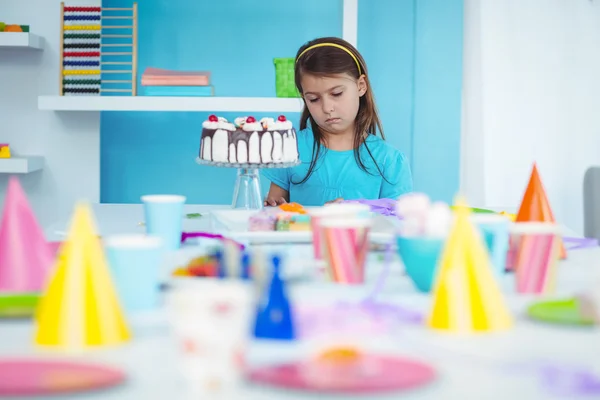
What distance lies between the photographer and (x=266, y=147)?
2.01 meters

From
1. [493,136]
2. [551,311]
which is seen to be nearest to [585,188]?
[493,136]

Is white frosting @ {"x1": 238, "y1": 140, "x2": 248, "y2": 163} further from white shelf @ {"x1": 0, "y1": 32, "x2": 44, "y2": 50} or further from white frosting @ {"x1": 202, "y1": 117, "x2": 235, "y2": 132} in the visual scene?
white shelf @ {"x1": 0, "y1": 32, "x2": 44, "y2": 50}

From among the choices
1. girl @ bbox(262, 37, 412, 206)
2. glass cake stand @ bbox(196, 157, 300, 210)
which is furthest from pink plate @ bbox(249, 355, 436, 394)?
girl @ bbox(262, 37, 412, 206)

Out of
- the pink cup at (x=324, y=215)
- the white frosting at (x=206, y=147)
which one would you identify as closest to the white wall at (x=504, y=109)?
the white frosting at (x=206, y=147)

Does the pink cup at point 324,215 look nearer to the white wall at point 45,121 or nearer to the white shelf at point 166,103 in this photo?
the white shelf at point 166,103

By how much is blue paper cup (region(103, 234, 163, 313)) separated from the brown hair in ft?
5.63

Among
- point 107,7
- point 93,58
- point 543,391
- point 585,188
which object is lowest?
point 543,391

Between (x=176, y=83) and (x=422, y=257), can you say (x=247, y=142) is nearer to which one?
(x=422, y=257)

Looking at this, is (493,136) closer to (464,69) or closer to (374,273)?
(464,69)

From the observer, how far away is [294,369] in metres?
0.73

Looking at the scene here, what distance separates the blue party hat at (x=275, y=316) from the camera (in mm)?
847

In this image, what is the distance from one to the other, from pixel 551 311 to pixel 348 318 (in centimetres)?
23

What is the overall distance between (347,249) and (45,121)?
2.64 meters

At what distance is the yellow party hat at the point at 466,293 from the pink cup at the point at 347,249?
0.25 meters
